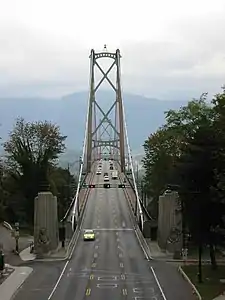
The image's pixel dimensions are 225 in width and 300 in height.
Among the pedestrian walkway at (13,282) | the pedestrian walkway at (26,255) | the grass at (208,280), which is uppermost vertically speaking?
the pedestrian walkway at (26,255)

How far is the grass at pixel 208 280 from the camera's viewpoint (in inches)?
1538

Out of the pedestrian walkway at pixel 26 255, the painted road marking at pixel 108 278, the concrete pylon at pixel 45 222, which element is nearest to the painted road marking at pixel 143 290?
the painted road marking at pixel 108 278

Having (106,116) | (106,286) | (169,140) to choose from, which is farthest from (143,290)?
(106,116)

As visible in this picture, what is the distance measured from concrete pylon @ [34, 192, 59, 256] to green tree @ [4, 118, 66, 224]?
15.8m

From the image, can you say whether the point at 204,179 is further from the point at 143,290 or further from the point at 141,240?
the point at 141,240

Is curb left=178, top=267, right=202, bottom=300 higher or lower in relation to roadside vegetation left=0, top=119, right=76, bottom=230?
lower

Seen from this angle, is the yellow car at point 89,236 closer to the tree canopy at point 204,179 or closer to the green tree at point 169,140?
the green tree at point 169,140

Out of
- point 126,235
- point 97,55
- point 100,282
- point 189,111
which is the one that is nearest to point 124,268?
point 100,282

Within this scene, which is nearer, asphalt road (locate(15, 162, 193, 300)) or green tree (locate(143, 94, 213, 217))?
asphalt road (locate(15, 162, 193, 300))

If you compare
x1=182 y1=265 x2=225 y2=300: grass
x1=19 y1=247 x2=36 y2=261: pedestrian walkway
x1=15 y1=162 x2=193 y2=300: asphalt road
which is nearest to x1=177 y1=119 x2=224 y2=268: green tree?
x1=182 y1=265 x2=225 y2=300: grass

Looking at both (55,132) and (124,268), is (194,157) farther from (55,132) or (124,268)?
(55,132)

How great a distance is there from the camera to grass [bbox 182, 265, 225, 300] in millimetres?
39075

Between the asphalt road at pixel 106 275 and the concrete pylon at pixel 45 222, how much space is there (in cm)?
250

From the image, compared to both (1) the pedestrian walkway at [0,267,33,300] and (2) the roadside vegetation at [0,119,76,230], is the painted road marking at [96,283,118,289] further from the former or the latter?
(2) the roadside vegetation at [0,119,76,230]
